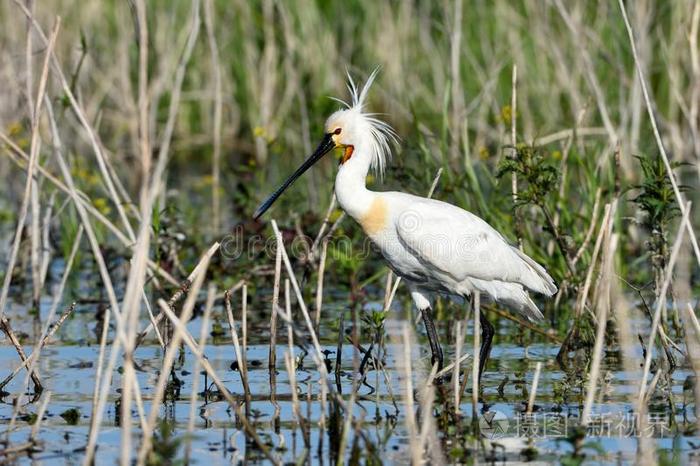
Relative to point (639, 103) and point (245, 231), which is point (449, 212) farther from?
point (639, 103)

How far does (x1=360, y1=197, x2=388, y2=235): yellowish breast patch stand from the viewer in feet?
24.0

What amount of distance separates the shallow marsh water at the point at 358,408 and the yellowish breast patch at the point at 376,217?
2.47 feet

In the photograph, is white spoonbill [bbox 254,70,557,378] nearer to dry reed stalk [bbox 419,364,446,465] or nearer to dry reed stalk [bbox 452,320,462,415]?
dry reed stalk [bbox 452,320,462,415]

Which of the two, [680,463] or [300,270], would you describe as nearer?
[680,463]

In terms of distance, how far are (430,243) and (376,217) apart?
1.15ft

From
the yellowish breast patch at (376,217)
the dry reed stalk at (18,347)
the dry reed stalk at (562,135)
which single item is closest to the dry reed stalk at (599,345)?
the yellowish breast patch at (376,217)

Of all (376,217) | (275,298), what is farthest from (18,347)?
(376,217)

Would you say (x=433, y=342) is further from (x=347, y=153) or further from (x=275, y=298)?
(x=275, y=298)

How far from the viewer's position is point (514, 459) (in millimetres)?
5395

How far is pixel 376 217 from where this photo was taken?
24.0 ft

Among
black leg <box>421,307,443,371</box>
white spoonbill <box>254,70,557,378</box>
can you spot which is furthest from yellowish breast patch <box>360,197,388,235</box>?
black leg <box>421,307,443,371</box>

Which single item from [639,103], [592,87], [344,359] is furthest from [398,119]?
Result: [344,359]

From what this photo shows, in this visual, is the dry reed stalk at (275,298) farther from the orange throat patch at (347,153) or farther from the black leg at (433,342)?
the orange throat patch at (347,153)

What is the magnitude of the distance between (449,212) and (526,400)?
134cm
